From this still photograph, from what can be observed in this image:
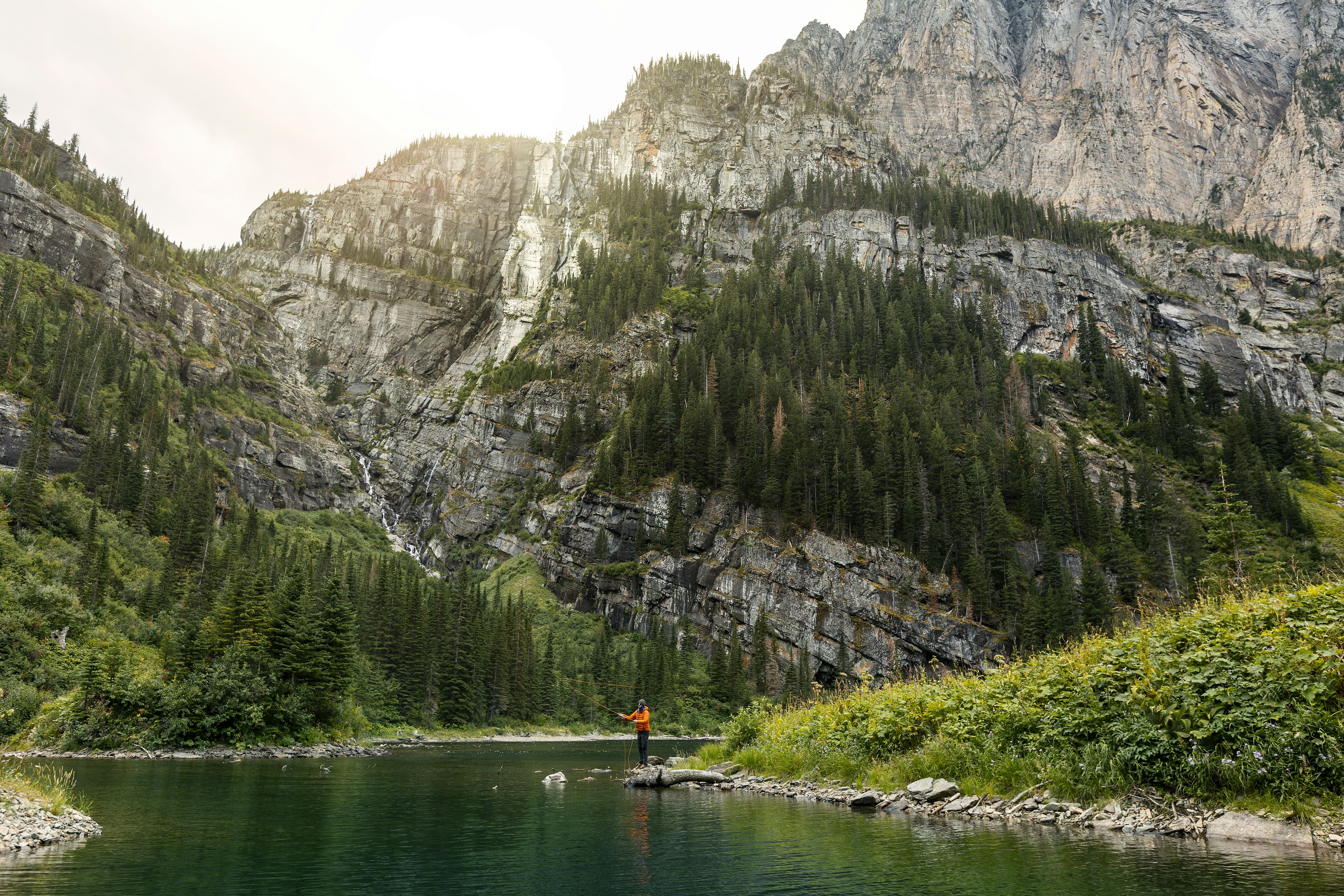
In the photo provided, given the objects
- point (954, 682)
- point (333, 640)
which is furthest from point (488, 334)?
point (954, 682)

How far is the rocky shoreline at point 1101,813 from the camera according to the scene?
43.9 ft

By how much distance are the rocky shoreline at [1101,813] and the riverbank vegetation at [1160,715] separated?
0.39 metres

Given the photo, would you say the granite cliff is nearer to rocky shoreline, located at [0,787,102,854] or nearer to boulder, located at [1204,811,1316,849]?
boulder, located at [1204,811,1316,849]

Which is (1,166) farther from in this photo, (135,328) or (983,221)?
(983,221)

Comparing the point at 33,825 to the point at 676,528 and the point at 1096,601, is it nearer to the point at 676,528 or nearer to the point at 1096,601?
the point at 676,528

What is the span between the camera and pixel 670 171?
198 m

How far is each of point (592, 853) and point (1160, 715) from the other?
13319 millimetres

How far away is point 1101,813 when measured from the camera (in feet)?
55.2

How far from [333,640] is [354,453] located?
453ft

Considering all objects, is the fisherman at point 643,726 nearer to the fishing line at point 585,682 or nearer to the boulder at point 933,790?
the boulder at point 933,790

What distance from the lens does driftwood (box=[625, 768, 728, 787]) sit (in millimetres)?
30922

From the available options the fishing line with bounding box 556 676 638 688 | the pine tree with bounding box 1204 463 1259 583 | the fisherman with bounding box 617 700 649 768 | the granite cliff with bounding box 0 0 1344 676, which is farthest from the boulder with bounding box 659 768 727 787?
the granite cliff with bounding box 0 0 1344 676

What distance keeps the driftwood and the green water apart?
273cm

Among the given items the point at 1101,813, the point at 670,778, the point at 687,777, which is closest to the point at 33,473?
the point at 670,778
